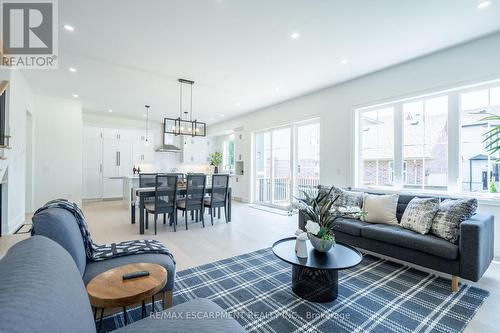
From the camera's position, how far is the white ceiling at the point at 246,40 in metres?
2.56

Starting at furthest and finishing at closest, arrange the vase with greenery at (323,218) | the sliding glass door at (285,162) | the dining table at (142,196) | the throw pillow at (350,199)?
the sliding glass door at (285,162), the dining table at (142,196), the throw pillow at (350,199), the vase with greenery at (323,218)

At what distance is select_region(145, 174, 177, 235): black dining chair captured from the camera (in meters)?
4.14

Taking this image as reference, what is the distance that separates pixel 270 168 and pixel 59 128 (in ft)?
18.5

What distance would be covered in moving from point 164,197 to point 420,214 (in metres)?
3.86

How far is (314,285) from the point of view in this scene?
216cm

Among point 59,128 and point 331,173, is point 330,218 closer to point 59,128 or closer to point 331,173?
point 331,173

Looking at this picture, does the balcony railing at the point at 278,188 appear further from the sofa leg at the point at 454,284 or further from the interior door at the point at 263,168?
the sofa leg at the point at 454,284

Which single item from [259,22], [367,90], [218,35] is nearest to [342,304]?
[259,22]

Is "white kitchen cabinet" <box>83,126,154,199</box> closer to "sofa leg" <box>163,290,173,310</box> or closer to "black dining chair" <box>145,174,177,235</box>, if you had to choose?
"black dining chair" <box>145,174,177,235</box>

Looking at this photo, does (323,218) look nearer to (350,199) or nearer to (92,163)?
(350,199)

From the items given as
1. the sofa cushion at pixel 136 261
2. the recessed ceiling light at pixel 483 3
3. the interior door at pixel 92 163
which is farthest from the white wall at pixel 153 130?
the recessed ceiling light at pixel 483 3

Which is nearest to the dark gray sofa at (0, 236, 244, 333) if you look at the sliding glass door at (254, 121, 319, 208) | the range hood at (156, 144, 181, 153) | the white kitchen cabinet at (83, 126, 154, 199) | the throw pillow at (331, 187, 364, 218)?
the throw pillow at (331, 187, 364, 218)

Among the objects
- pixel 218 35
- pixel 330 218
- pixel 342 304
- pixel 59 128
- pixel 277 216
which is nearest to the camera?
pixel 342 304

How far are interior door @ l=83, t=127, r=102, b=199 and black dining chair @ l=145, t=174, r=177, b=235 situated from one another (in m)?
4.22
